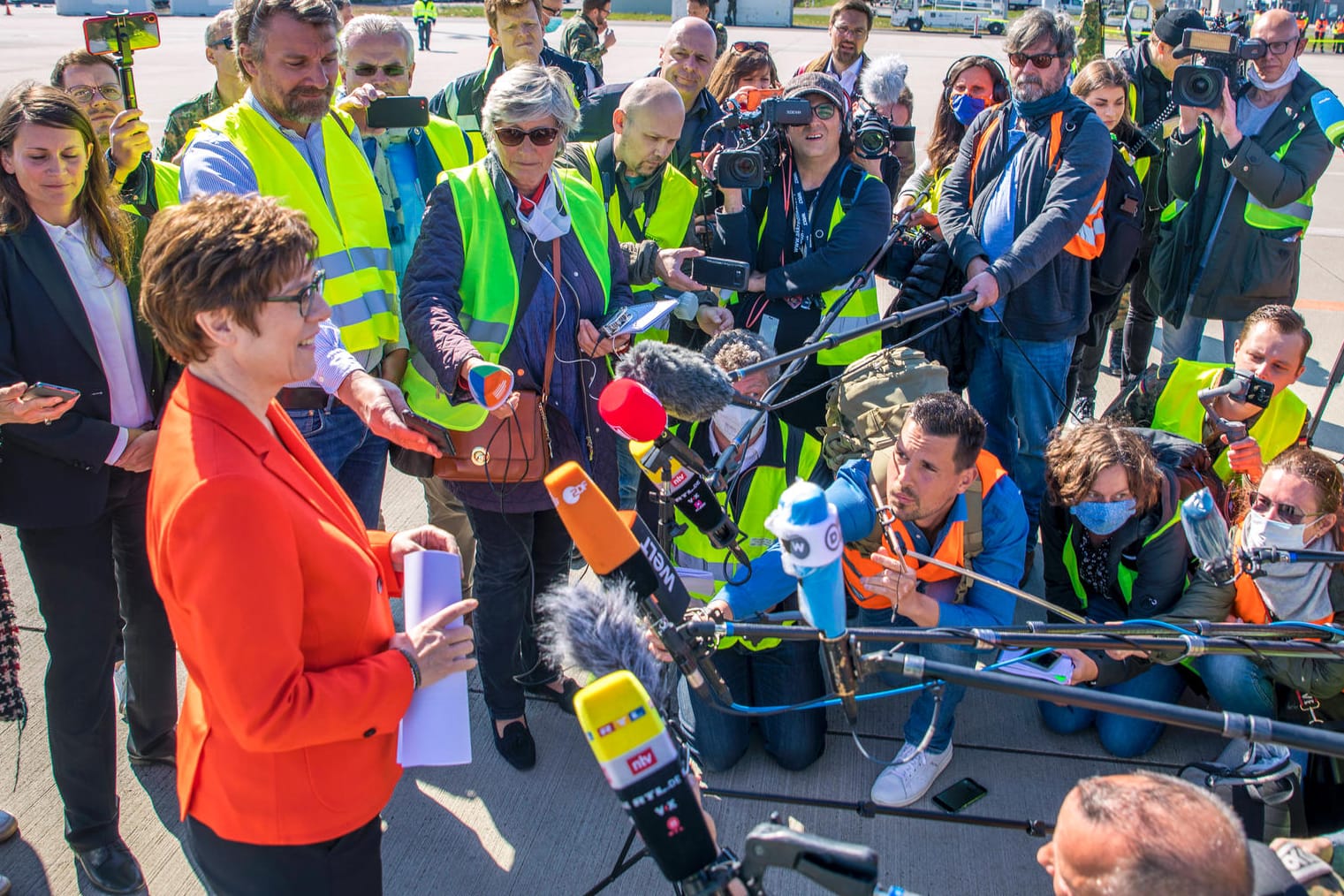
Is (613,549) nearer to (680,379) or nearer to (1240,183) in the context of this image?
(680,379)

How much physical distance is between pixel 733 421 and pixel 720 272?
59 centimetres

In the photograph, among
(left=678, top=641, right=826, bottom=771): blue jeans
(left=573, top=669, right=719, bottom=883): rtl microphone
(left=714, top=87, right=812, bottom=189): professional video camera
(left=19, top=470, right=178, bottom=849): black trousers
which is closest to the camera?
(left=573, top=669, right=719, bottom=883): rtl microphone

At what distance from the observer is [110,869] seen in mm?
2717

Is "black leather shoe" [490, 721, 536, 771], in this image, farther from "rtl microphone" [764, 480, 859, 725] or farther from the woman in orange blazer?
"rtl microphone" [764, 480, 859, 725]

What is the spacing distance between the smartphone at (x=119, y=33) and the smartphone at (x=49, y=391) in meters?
1.90

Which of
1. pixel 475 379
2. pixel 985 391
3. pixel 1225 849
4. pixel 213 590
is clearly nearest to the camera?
pixel 1225 849

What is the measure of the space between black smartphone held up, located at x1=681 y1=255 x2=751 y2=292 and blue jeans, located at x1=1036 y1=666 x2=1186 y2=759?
5.62 feet

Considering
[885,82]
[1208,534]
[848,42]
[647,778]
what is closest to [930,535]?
[1208,534]

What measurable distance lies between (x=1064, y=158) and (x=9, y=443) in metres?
3.54

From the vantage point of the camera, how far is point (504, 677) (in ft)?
10.6

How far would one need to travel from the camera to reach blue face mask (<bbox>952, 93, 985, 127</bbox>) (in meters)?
5.02

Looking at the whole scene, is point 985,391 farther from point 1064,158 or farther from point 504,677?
point 504,677

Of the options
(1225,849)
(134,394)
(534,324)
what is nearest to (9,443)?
(134,394)

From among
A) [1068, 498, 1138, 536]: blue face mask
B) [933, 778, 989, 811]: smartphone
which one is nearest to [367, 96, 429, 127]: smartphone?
[1068, 498, 1138, 536]: blue face mask
